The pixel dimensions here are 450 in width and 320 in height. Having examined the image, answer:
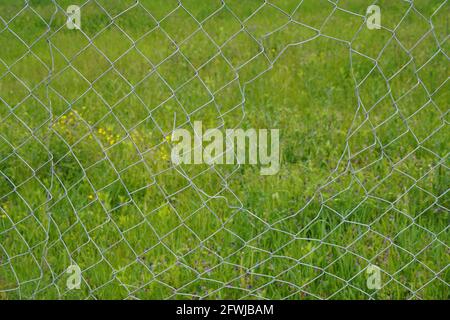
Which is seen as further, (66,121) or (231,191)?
(66,121)

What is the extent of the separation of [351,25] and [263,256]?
2.58 meters

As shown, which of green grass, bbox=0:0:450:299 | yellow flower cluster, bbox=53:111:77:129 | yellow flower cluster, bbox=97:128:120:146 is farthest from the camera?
yellow flower cluster, bbox=53:111:77:129

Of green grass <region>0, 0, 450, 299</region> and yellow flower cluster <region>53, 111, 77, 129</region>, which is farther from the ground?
yellow flower cluster <region>53, 111, 77, 129</region>

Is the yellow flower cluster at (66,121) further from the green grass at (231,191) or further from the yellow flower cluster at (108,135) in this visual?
the yellow flower cluster at (108,135)

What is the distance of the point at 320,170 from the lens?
2730mm

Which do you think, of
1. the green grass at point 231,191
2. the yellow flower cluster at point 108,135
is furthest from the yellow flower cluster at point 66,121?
the yellow flower cluster at point 108,135

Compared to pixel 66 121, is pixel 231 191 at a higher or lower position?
lower

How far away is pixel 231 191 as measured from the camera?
7.73 ft

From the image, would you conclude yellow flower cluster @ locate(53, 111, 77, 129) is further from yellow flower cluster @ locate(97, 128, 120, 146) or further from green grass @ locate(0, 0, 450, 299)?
yellow flower cluster @ locate(97, 128, 120, 146)

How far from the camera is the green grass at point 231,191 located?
7.05 feet

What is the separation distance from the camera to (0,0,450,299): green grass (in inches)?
84.6

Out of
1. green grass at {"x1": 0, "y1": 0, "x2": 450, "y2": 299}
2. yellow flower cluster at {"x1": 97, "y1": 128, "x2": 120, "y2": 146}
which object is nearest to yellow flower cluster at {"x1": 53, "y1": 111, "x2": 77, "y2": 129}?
green grass at {"x1": 0, "y1": 0, "x2": 450, "y2": 299}

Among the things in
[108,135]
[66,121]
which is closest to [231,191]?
[108,135]

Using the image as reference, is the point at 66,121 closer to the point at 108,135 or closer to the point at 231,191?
the point at 108,135
